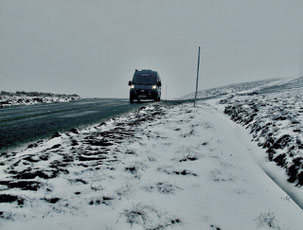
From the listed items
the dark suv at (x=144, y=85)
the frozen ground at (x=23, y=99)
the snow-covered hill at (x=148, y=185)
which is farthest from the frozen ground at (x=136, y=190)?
the dark suv at (x=144, y=85)

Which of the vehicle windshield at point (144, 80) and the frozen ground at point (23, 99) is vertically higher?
the vehicle windshield at point (144, 80)

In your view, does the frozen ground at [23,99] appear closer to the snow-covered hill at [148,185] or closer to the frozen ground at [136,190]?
the snow-covered hill at [148,185]

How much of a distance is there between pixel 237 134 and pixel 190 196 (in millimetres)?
4781

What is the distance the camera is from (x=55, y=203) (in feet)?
8.82

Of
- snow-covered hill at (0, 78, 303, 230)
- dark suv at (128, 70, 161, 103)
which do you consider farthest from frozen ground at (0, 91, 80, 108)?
snow-covered hill at (0, 78, 303, 230)

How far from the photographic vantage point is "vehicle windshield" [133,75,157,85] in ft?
65.3

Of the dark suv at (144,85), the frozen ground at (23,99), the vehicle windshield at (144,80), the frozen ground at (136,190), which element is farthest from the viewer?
the vehicle windshield at (144,80)

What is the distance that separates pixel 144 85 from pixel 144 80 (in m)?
0.45

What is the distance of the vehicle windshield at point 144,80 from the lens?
1991 cm

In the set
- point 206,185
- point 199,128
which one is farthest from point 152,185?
point 199,128

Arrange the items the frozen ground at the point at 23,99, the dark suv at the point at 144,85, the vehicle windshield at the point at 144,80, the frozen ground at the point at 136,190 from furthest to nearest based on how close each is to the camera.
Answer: the vehicle windshield at the point at 144,80 → the dark suv at the point at 144,85 → the frozen ground at the point at 23,99 → the frozen ground at the point at 136,190

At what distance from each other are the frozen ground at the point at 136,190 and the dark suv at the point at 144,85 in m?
14.8

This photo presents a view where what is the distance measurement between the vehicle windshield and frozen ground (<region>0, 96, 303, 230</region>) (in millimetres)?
15056

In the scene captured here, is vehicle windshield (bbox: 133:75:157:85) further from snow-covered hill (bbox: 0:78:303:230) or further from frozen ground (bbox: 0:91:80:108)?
snow-covered hill (bbox: 0:78:303:230)
